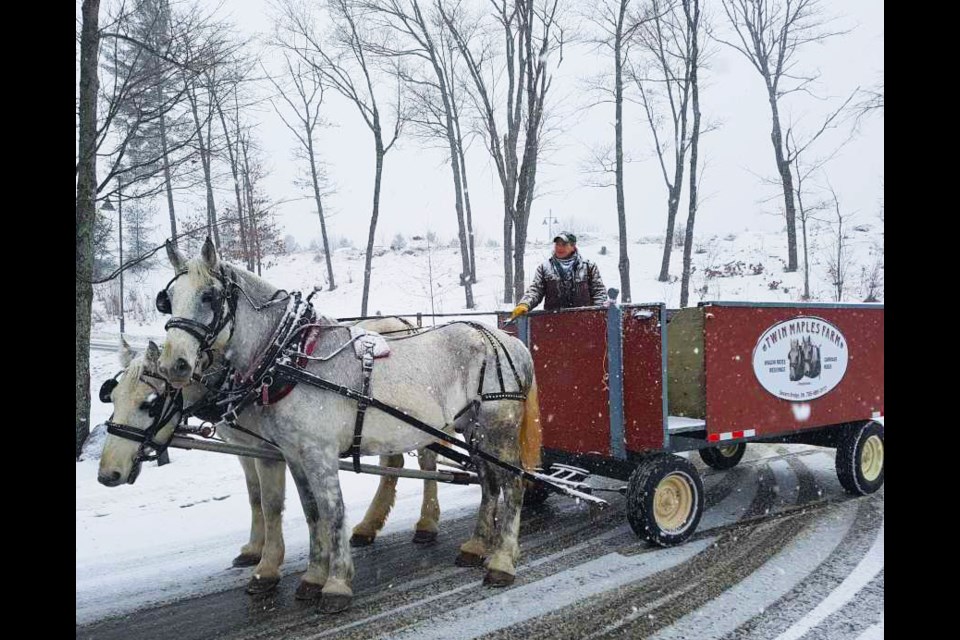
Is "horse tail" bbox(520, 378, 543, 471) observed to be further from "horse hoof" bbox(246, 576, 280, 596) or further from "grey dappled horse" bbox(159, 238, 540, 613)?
"horse hoof" bbox(246, 576, 280, 596)

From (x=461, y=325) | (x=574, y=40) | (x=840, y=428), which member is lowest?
(x=840, y=428)

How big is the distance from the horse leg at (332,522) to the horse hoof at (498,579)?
869 millimetres

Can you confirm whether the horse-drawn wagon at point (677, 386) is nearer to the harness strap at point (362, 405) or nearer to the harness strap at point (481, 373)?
the harness strap at point (481, 373)

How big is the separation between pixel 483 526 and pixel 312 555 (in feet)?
4.20

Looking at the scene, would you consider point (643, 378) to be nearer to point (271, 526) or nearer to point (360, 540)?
point (360, 540)

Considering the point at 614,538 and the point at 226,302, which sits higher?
the point at 226,302

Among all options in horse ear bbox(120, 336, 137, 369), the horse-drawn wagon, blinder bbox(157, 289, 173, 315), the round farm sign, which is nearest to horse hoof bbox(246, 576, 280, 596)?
horse ear bbox(120, 336, 137, 369)

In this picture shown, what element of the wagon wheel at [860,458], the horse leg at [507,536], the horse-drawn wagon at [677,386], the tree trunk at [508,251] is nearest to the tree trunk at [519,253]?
the tree trunk at [508,251]

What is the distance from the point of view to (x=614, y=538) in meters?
4.98

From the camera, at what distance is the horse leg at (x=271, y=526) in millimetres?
4031
